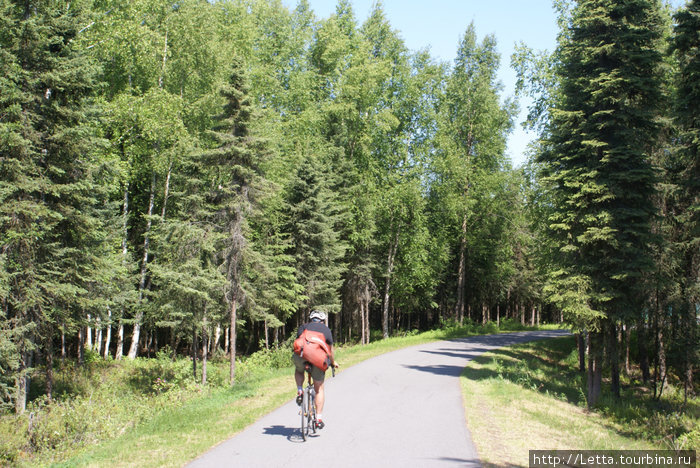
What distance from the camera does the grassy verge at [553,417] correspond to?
25.6 feet

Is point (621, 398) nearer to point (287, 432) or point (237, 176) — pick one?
point (287, 432)

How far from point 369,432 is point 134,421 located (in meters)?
5.69

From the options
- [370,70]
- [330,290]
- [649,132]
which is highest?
[370,70]

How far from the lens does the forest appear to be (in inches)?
530

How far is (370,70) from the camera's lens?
95.6 ft

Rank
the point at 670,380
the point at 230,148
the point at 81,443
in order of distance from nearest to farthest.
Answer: the point at 81,443, the point at 230,148, the point at 670,380

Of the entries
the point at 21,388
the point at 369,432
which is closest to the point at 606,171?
the point at 369,432

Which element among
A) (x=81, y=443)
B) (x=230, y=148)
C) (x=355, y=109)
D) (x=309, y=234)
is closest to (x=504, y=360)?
(x=309, y=234)

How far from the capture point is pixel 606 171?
45.3ft

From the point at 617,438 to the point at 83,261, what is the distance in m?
15.6

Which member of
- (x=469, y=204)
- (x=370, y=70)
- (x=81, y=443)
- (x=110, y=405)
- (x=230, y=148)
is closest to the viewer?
(x=81, y=443)

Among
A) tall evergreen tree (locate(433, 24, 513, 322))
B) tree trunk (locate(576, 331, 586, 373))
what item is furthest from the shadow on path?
tall evergreen tree (locate(433, 24, 513, 322))

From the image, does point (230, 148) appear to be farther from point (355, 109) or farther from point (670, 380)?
point (670, 380)

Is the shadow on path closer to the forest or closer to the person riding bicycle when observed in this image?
the person riding bicycle
